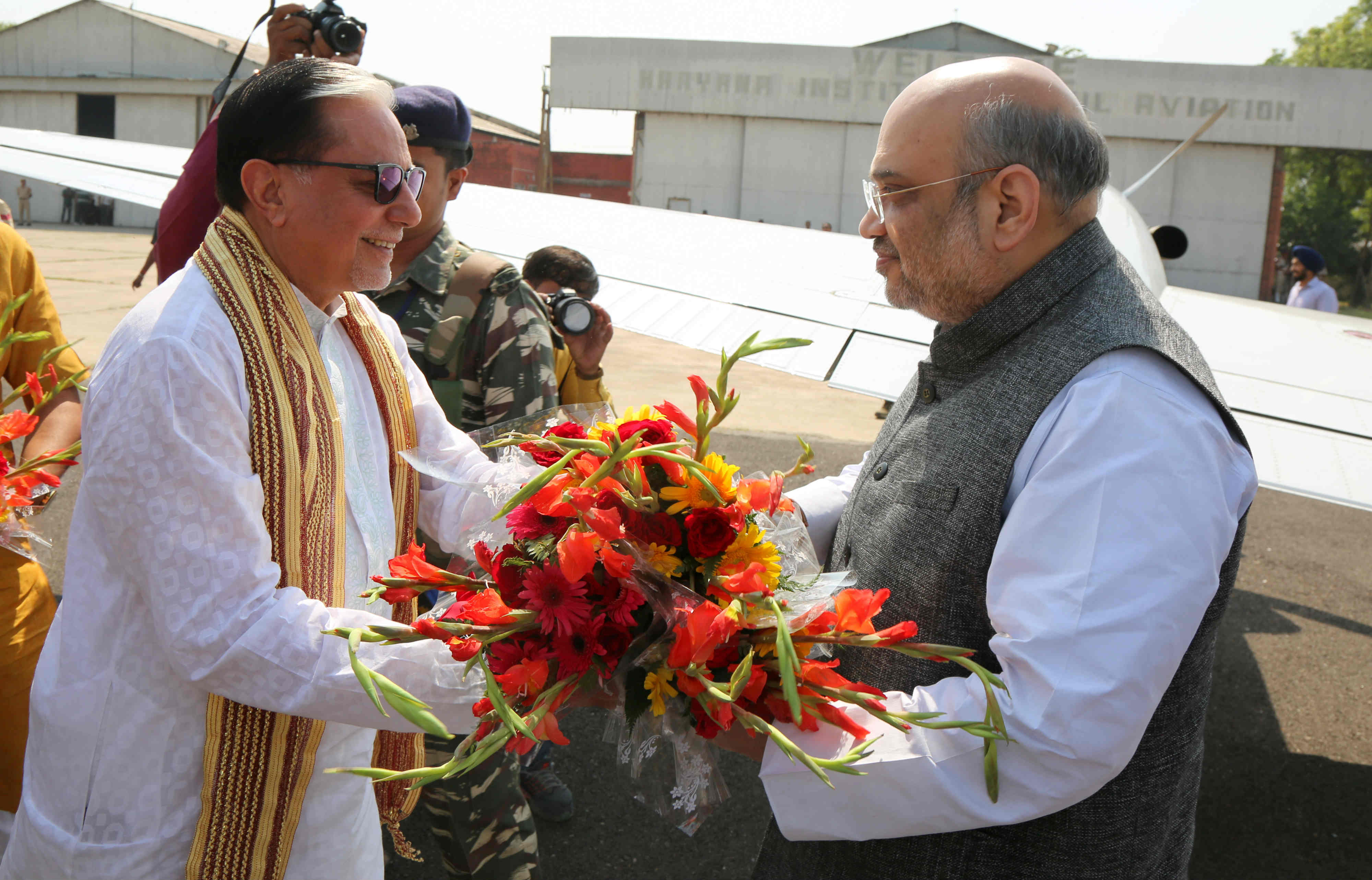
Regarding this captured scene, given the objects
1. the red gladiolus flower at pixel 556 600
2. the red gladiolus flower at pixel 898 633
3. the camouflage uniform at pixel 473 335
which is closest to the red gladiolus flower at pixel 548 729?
the red gladiolus flower at pixel 556 600

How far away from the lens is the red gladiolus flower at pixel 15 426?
7.47 feet

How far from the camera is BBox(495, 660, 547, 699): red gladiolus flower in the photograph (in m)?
1.20

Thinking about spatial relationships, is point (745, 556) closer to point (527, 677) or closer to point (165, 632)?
point (527, 677)

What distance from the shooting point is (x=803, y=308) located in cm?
426

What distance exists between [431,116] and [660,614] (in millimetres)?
2112

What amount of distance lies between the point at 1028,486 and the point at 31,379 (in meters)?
2.26

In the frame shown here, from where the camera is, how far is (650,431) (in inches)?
50.8

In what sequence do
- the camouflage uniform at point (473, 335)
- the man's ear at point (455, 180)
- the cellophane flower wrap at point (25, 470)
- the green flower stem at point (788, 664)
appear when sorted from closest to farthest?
the green flower stem at point (788, 664) → the cellophane flower wrap at point (25, 470) → the camouflage uniform at point (473, 335) → the man's ear at point (455, 180)

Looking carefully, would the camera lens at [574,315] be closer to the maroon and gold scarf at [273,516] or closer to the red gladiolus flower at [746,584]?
the maroon and gold scarf at [273,516]

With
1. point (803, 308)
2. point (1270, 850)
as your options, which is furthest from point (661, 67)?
point (1270, 850)

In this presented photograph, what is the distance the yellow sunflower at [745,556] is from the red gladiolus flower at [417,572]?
41 cm

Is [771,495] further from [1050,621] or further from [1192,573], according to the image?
[1192,573]

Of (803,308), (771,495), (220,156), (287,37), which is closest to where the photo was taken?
(771,495)

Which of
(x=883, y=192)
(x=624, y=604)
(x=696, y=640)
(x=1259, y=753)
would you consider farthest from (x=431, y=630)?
(x=1259, y=753)
